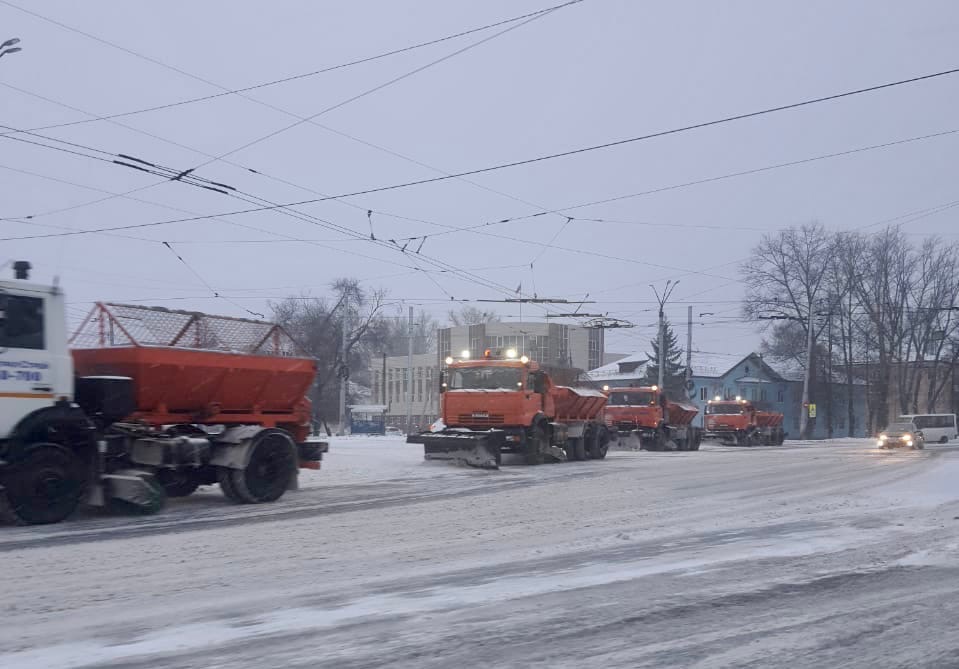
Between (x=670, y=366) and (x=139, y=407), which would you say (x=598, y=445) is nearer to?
(x=139, y=407)

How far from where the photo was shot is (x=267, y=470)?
1448cm

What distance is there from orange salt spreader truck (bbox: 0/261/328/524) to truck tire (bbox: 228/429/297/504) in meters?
0.02

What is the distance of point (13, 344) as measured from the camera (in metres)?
11.2

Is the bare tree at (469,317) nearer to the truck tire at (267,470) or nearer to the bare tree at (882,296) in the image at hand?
the bare tree at (882,296)

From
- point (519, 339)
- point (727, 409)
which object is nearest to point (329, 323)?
point (727, 409)

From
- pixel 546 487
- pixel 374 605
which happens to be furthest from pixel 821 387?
pixel 374 605

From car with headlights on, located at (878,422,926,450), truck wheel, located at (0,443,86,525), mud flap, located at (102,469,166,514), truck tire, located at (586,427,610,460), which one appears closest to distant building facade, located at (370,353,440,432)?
car with headlights on, located at (878,422,926,450)

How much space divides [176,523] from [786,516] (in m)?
7.85

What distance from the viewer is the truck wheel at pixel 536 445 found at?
2422 centimetres

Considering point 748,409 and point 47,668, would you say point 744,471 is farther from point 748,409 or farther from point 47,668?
point 748,409

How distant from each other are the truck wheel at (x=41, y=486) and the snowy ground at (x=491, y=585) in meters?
0.29

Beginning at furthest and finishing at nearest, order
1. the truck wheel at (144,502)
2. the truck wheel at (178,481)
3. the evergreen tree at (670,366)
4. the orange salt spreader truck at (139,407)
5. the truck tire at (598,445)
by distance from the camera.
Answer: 1. the evergreen tree at (670,366)
2. the truck tire at (598,445)
3. the truck wheel at (178,481)
4. the truck wheel at (144,502)
5. the orange salt spreader truck at (139,407)

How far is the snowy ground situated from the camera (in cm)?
589

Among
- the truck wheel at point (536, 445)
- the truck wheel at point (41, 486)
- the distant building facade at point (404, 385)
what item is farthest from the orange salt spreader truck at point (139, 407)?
the distant building facade at point (404, 385)
